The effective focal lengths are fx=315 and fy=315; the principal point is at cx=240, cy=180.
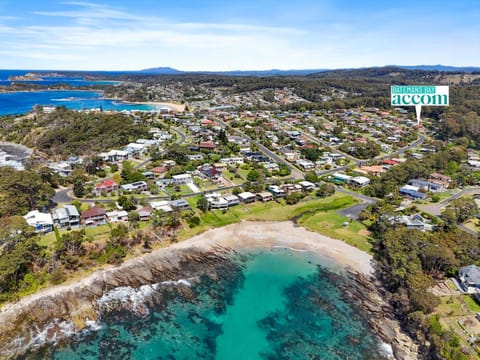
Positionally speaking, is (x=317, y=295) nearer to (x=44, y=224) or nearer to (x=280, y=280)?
(x=280, y=280)

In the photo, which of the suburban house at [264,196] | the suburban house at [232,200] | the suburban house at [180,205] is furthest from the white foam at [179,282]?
the suburban house at [264,196]

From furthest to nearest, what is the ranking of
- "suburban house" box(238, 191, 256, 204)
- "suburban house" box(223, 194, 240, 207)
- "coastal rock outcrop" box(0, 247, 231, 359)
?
"suburban house" box(238, 191, 256, 204) < "suburban house" box(223, 194, 240, 207) < "coastal rock outcrop" box(0, 247, 231, 359)

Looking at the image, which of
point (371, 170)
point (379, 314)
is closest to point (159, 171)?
point (371, 170)

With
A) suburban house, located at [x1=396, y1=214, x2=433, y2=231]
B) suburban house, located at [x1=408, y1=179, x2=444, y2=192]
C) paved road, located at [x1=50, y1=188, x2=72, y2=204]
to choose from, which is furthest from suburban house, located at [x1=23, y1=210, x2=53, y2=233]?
suburban house, located at [x1=408, y1=179, x2=444, y2=192]

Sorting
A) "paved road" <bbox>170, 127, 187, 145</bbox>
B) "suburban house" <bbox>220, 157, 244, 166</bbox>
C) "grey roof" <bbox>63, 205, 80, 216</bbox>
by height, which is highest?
"paved road" <bbox>170, 127, 187, 145</bbox>

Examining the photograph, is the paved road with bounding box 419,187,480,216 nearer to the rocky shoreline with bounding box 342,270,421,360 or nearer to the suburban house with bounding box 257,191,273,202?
the rocky shoreline with bounding box 342,270,421,360
